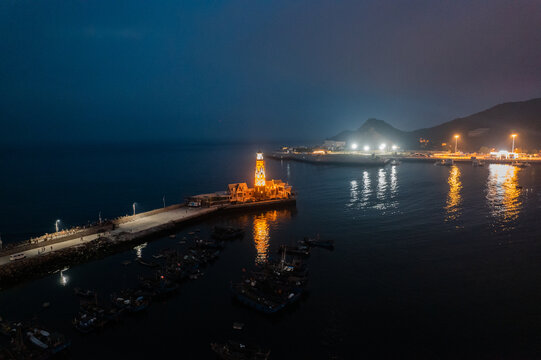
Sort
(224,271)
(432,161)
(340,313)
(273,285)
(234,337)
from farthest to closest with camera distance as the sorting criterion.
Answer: (432,161) < (224,271) < (273,285) < (340,313) < (234,337)

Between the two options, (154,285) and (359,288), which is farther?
(154,285)

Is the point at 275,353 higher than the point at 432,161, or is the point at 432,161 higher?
the point at 432,161

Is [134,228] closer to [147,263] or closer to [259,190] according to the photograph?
[147,263]

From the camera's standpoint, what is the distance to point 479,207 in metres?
53.8

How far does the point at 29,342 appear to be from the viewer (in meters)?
21.2

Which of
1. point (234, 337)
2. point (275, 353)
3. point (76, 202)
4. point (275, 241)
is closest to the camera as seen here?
point (275, 353)

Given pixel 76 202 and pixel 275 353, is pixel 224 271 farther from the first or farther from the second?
pixel 76 202

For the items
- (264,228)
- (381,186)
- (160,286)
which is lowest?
(160,286)

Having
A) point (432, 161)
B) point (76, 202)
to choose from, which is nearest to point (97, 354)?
point (76, 202)

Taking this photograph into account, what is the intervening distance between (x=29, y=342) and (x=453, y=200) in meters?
61.8

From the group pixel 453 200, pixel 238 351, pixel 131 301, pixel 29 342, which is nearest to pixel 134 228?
pixel 131 301

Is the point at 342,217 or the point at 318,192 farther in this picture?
the point at 318,192

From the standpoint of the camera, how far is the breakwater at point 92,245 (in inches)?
1225

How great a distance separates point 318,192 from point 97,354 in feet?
188
